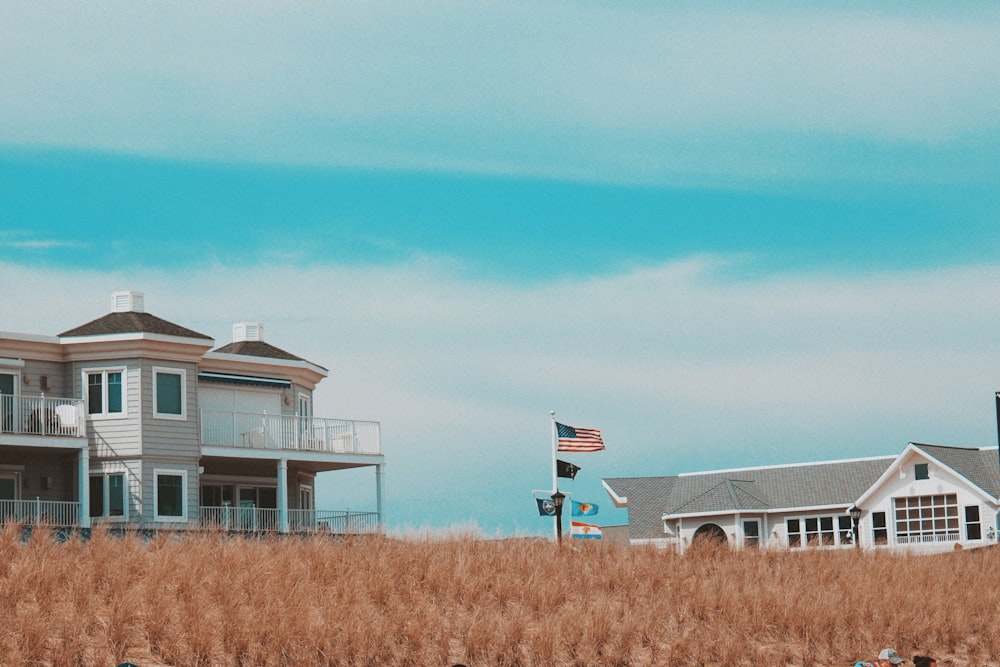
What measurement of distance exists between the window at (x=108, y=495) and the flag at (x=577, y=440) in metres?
13.0

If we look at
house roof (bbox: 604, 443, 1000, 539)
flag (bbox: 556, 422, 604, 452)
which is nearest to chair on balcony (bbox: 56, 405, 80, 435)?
flag (bbox: 556, 422, 604, 452)

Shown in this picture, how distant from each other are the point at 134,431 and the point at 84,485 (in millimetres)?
2137

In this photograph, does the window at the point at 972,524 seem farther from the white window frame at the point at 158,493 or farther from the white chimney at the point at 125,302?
the white chimney at the point at 125,302

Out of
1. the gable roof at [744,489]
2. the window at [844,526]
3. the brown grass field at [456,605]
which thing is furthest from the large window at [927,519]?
the brown grass field at [456,605]

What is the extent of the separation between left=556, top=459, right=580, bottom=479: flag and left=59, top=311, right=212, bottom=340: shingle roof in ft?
39.9

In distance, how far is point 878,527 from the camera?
5353 cm

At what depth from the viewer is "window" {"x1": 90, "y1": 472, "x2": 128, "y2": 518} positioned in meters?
37.8

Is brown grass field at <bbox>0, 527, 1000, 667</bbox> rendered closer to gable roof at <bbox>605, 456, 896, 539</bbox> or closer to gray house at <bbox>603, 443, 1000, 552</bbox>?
gray house at <bbox>603, 443, 1000, 552</bbox>

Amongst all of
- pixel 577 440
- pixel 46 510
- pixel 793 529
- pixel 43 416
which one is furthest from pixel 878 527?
pixel 43 416

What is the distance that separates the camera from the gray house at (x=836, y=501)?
51312 mm

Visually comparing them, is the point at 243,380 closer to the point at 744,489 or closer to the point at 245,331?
the point at 245,331

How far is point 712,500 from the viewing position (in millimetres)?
57469

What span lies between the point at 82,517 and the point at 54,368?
4.87m

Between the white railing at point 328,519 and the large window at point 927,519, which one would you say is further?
the large window at point 927,519
